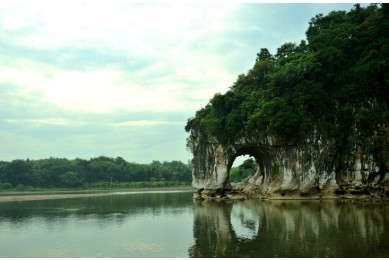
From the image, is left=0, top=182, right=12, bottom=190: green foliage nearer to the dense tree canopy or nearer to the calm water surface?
the calm water surface

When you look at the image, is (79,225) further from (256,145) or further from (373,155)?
(373,155)

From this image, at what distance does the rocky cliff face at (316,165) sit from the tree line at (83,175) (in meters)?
47.2

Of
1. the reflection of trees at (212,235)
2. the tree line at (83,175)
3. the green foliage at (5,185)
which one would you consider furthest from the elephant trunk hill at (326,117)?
the green foliage at (5,185)

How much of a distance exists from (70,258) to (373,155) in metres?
23.9

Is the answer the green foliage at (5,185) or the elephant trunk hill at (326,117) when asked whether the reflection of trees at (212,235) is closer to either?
the elephant trunk hill at (326,117)

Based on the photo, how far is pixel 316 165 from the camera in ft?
103

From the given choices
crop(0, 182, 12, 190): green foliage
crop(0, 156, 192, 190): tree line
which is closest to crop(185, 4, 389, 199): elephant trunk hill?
crop(0, 156, 192, 190): tree line

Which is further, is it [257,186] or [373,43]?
[257,186]

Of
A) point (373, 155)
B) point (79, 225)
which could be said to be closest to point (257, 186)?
point (373, 155)

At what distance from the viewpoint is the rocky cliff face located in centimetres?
2922

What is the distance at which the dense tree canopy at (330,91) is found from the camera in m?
29.4

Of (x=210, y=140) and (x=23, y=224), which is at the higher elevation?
(x=210, y=140)

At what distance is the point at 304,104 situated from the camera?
101ft

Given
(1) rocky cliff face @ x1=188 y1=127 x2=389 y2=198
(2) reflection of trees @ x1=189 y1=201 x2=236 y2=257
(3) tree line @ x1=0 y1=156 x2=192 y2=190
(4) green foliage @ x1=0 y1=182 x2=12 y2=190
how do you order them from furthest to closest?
(3) tree line @ x1=0 y1=156 x2=192 y2=190
(4) green foliage @ x1=0 y1=182 x2=12 y2=190
(1) rocky cliff face @ x1=188 y1=127 x2=389 y2=198
(2) reflection of trees @ x1=189 y1=201 x2=236 y2=257
